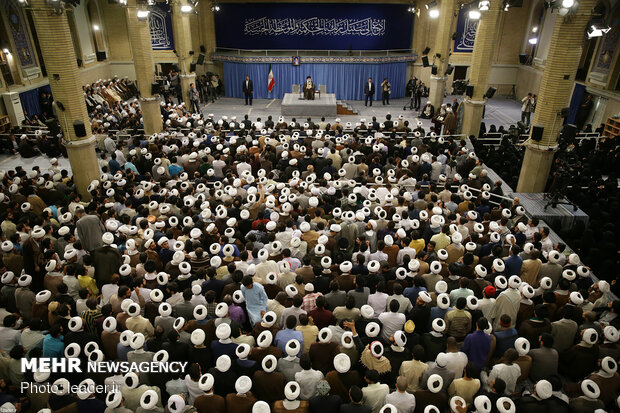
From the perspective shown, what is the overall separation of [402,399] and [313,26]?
20.0 metres

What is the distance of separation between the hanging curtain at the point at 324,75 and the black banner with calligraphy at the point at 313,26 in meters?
2.13

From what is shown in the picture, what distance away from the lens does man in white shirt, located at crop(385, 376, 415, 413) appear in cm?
370

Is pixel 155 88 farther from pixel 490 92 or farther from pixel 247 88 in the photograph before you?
pixel 490 92

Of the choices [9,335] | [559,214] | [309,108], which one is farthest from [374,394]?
[309,108]

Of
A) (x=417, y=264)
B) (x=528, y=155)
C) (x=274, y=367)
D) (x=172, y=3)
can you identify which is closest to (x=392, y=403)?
(x=274, y=367)

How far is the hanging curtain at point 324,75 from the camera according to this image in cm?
1903

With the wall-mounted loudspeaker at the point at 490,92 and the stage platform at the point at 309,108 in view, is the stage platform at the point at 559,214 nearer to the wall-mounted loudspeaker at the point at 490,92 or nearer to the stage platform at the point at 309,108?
the wall-mounted loudspeaker at the point at 490,92

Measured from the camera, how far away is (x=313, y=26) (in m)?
20.5

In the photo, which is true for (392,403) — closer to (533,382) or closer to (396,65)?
(533,382)

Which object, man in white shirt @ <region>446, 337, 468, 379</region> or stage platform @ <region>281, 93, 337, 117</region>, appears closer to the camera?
man in white shirt @ <region>446, 337, 468, 379</region>

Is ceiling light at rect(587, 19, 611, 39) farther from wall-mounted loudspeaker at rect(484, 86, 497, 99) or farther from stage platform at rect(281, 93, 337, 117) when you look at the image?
stage platform at rect(281, 93, 337, 117)

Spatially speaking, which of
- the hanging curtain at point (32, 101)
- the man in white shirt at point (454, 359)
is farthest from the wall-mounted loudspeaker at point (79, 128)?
the man in white shirt at point (454, 359)

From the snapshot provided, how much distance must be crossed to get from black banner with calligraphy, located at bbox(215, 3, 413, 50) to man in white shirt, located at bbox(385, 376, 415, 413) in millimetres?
19291

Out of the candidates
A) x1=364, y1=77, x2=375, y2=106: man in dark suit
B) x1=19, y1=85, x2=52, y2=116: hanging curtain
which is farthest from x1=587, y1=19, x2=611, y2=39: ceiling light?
x1=19, y1=85, x2=52, y2=116: hanging curtain
